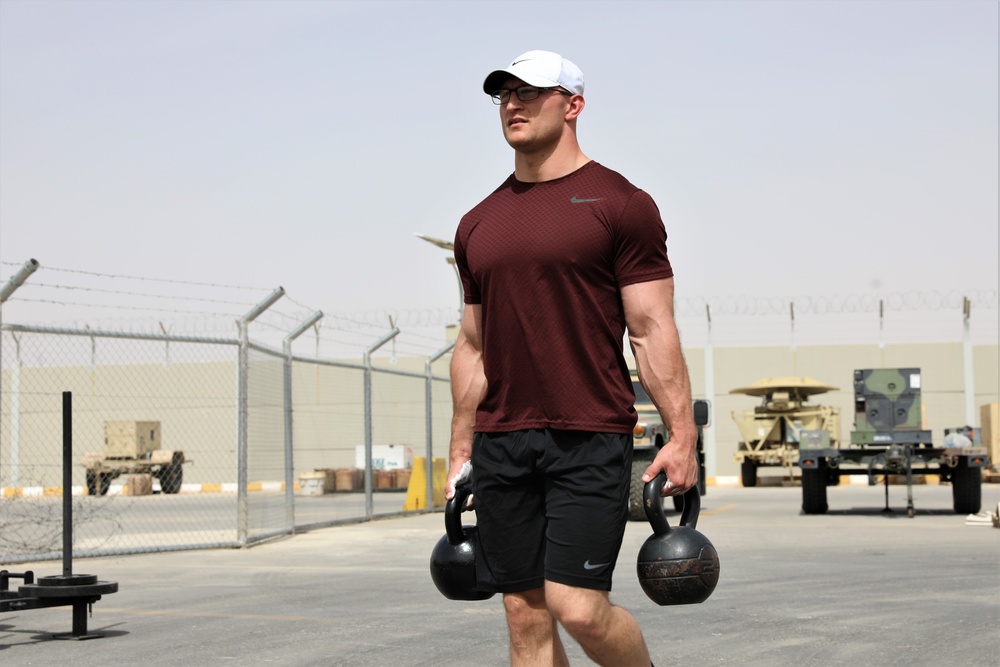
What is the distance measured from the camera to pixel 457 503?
3979 millimetres

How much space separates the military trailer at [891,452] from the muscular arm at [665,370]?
13.9 metres

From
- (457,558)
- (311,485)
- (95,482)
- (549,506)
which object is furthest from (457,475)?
(95,482)

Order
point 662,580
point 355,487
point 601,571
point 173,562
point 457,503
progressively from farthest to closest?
point 355,487 → point 173,562 → point 457,503 → point 662,580 → point 601,571

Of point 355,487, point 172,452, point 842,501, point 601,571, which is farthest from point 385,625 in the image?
point 172,452

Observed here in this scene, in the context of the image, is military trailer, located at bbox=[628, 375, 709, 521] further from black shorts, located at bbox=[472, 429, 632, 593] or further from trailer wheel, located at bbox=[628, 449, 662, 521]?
black shorts, located at bbox=[472, 429, 632, 593]

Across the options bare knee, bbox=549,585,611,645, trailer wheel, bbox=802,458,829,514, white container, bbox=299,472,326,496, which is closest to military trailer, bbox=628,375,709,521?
trailer wheel, bbox=802,458,829,514

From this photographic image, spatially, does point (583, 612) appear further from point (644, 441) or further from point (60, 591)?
point (644, 441)

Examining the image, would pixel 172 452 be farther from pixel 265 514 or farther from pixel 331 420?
pixel 265 514

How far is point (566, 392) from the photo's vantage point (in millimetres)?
3557

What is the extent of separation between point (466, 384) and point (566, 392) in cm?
43

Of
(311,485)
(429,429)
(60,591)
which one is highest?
(429,429)

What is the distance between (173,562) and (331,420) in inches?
947

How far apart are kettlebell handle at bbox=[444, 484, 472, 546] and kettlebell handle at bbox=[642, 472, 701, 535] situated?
56 centimetres

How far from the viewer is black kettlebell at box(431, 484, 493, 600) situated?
3924 mm
